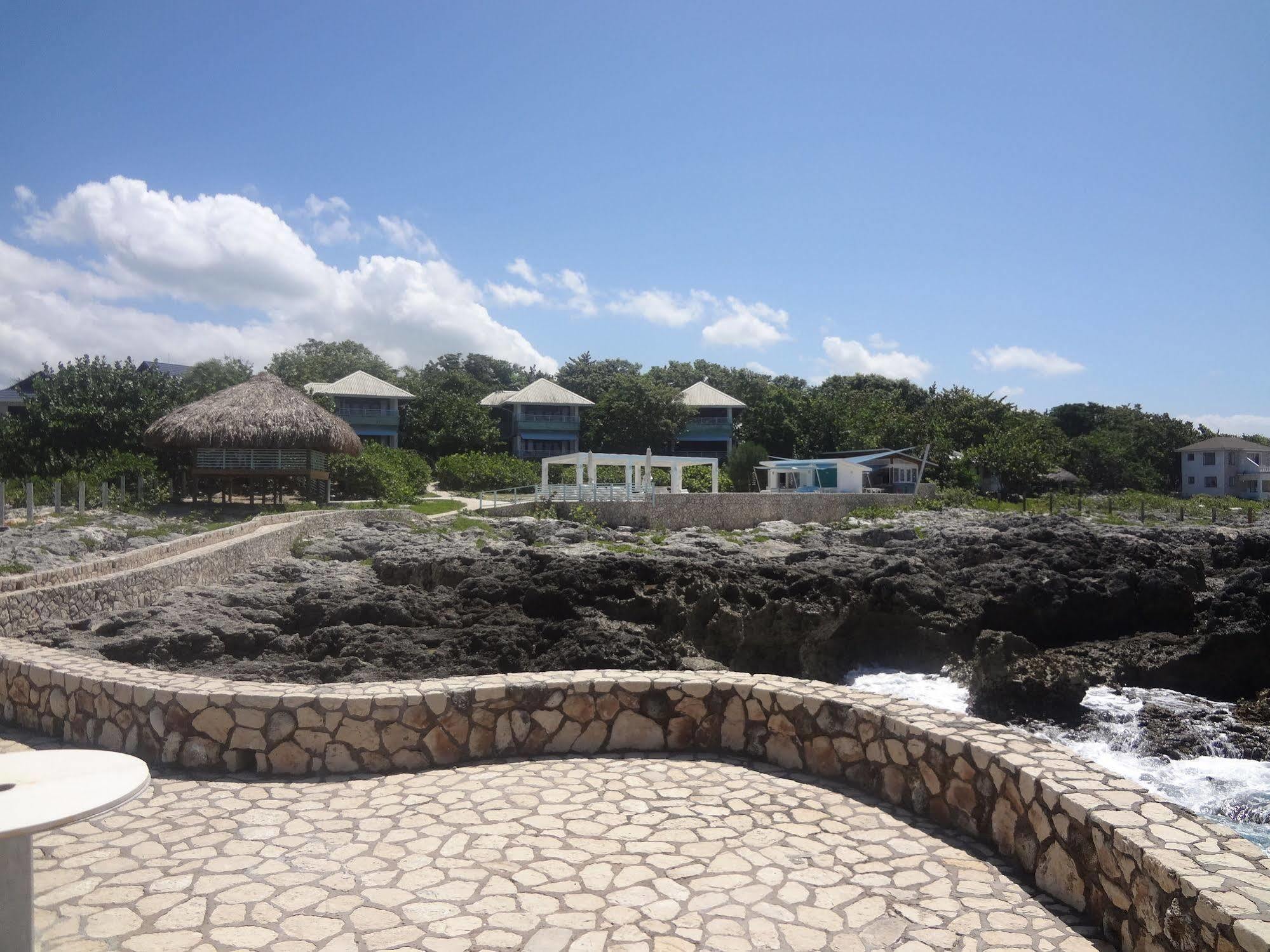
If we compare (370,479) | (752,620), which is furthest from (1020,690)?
(370,479)

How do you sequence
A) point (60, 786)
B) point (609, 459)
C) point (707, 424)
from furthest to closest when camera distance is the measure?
point (707, 424) → point (609, 459) → point (60, 786)

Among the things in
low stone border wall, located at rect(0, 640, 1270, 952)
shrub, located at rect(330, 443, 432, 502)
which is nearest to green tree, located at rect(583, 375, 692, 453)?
shrub, located at rect(330, 443, 432, 502)

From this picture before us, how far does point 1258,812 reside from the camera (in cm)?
916

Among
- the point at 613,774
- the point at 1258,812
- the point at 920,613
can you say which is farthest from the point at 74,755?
the point at 920,613

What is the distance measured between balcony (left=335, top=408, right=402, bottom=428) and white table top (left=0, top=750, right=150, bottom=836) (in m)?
46.9

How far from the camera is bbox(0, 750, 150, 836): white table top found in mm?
3387

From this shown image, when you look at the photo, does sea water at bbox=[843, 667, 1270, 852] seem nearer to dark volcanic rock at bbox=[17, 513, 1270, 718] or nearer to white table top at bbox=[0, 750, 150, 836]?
dark volcanic rock at bbox=[17, 513, 1270, 718]

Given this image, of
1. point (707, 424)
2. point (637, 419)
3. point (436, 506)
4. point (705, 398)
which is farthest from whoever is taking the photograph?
point (707, 424)

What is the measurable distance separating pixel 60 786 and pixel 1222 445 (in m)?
73.3

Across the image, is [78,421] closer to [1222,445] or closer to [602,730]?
[602,730]

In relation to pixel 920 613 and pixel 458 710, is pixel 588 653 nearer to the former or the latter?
pixel 458 710

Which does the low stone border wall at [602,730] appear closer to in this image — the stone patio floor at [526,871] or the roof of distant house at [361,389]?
the stone patio floor at [526,871]

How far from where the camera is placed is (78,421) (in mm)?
29984

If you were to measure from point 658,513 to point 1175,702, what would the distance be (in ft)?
65.2
